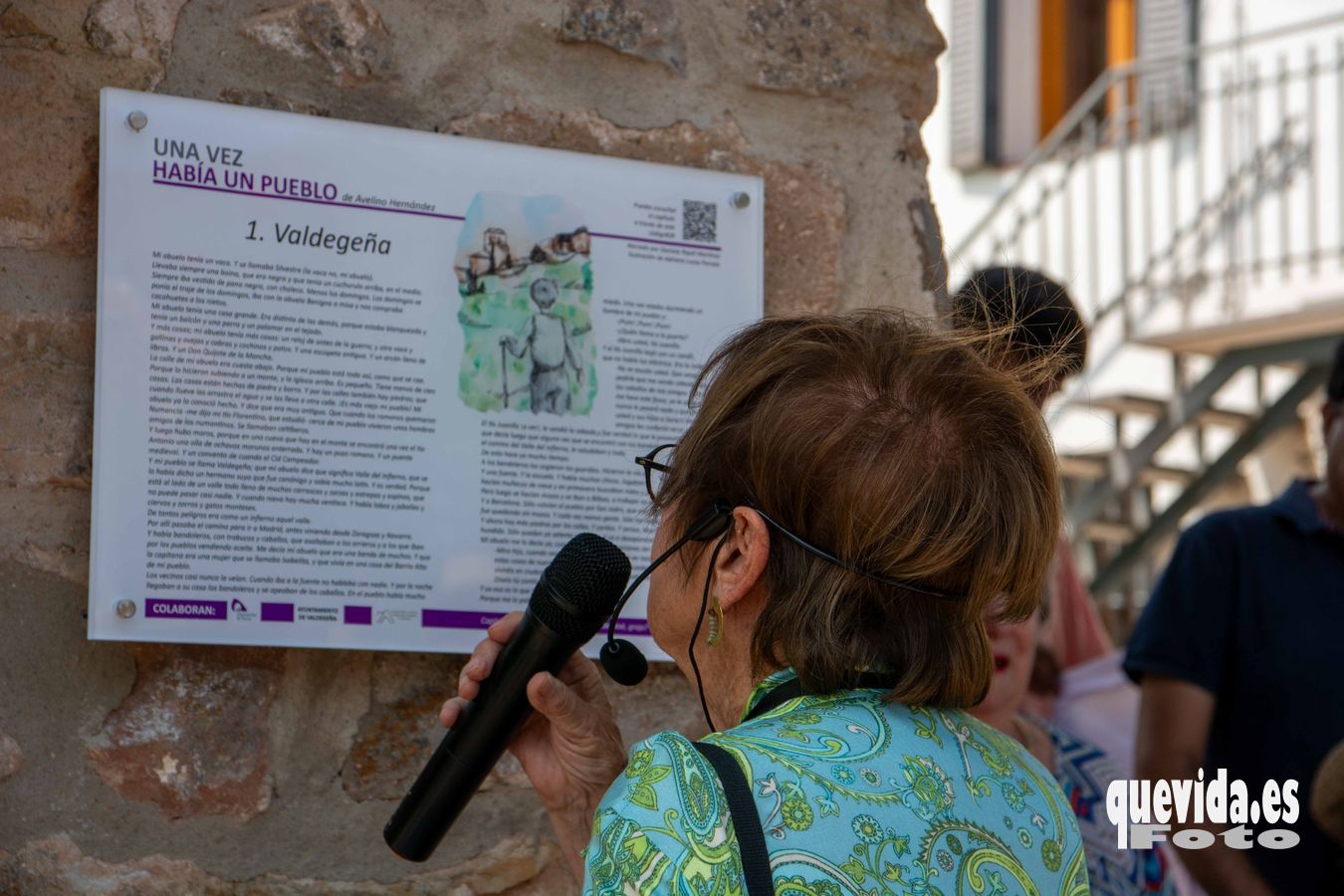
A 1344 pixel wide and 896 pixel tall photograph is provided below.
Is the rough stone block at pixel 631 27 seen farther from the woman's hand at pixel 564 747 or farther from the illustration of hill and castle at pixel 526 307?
the woman's hand at pixel 564 747

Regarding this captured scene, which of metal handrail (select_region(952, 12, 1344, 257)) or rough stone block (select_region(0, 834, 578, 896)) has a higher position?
metal handrail (select_region(952, 12, 1344, 257))

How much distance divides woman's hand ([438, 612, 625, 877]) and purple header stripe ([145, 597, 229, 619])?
310 millimetres

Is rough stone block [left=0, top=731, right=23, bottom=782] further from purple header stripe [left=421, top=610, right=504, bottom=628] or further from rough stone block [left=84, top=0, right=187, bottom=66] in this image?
rough stone block [left=84, top=0, right=187, bottom=66]

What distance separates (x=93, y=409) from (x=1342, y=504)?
2.16 m

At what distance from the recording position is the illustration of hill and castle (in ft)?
6.31

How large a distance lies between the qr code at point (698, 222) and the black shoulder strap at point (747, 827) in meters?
0.94

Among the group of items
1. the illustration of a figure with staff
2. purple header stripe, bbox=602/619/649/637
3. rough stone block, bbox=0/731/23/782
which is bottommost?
rough stone block, bbox=0/731/23/782

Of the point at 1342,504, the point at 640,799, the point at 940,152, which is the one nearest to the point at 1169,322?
the point at 940,152

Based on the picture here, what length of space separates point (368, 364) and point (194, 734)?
1.55 feet

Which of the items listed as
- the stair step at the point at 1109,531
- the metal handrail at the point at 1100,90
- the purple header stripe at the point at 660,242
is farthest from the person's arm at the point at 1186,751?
the metal handrail at the point at 1100,90

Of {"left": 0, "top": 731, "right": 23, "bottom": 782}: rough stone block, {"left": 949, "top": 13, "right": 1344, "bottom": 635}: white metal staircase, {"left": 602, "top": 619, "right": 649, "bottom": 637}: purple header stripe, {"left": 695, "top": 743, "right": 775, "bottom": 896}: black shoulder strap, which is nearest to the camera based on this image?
{"left": 695, "top": 743, "right": 775, "bottom": 896}: black shoulder strap

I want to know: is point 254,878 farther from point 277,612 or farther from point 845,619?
point 845,619

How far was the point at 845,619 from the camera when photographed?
4.61 feet
